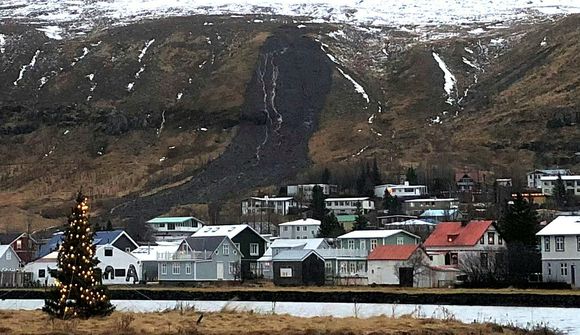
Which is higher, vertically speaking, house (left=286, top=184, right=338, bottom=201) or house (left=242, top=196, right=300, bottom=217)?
house (left=286, top=184, right=338, bottom=201)

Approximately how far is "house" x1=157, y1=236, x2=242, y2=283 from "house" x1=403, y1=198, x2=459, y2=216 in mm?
42799

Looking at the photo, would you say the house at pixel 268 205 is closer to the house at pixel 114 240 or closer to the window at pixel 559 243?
the house at pixel 114 240

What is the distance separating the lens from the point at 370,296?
49.3 m

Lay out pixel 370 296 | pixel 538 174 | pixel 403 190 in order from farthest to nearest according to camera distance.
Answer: pixel 538 174, pixel 403 190, pixel 370 296

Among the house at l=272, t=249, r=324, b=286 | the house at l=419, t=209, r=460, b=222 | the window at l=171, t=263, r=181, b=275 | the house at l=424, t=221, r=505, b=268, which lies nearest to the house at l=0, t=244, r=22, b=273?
the window at l=171, t=263, r=181, b=275

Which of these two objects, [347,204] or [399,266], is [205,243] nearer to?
[399,266]

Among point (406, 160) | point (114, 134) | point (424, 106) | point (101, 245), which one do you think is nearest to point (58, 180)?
point (114, 134)

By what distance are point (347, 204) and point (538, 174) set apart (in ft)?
81.6

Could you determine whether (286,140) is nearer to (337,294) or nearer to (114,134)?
(114,134)

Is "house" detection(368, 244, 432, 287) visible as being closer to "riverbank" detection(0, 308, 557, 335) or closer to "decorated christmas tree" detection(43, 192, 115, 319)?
"riverbank" detection(0, 308, 557, 335)

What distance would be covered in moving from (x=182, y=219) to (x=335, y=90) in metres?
92.2

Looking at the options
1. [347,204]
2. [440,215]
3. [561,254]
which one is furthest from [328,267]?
[347,204]

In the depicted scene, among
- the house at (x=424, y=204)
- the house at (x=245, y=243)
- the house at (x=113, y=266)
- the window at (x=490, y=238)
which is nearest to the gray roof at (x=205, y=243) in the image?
the house at (x=245, y=243)

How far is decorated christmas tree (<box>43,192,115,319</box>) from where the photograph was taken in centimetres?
2425
